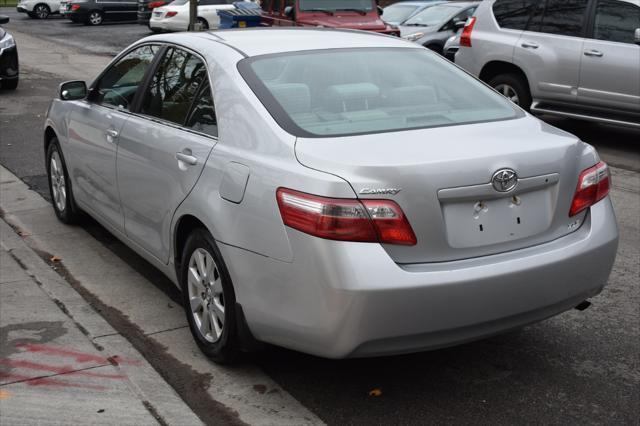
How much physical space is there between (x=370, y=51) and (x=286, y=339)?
1761 mm

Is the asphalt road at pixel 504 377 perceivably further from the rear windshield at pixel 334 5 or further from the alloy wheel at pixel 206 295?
the rear windshield at pixel 334 5

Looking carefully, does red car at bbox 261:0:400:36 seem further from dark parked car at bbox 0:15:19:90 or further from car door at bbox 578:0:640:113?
car door at bbox 578:0:640:113

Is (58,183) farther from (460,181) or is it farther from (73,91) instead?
(460,181)

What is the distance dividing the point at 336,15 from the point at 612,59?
312 inches

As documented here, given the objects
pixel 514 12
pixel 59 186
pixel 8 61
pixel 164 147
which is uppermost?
pixel 514 12

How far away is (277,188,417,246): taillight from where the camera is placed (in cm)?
360

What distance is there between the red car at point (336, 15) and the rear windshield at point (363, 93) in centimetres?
1212

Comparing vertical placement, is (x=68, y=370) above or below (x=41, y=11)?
above

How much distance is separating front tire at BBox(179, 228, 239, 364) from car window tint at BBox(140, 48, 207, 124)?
0.80 meters

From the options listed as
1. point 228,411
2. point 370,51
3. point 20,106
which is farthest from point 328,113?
point 20,106

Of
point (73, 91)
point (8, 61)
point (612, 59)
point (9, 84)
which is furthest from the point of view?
point (9, 84)

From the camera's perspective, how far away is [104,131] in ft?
18.8

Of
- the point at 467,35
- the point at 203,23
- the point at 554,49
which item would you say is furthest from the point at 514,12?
the point at 203,23

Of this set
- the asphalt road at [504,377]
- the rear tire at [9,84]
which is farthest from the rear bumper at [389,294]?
the rear tire at [9,84]
